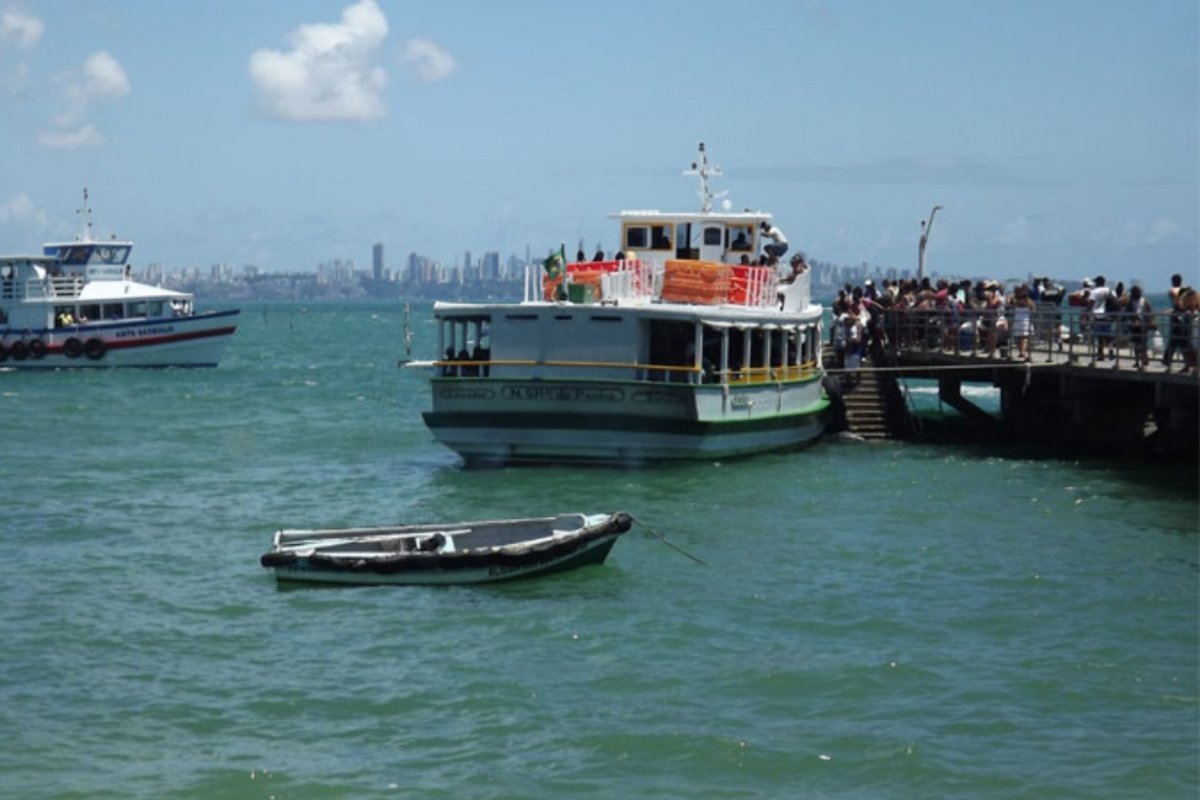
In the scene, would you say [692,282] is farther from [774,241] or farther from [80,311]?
[80,311]

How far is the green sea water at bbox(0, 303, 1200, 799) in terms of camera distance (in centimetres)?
1403

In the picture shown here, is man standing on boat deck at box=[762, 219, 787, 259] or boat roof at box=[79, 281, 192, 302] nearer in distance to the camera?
man standing on boat deck at box=[762, 219, 787, 259]

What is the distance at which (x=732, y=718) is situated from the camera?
1522cm

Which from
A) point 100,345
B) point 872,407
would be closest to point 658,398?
point 872,407

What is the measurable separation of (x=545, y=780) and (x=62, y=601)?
28.7ft

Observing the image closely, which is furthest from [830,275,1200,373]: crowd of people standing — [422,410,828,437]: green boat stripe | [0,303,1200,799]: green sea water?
[422,410,828,437]: green boat stripe

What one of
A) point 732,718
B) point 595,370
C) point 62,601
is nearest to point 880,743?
point 732,718

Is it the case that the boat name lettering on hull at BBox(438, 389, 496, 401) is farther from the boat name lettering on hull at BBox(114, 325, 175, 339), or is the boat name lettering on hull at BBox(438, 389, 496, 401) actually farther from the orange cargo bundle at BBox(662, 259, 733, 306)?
the boat name lettering on hull at BBox(114, 325, 175, 339)

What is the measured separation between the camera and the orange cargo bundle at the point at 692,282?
98.9ft

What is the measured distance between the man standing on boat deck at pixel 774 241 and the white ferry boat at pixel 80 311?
3194 cm

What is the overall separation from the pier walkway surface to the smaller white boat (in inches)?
468

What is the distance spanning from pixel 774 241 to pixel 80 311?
36.2 m

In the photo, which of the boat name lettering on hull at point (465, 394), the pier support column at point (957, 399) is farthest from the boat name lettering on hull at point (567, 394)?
the pier support column at point (957, 399)

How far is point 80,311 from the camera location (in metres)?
62.7
